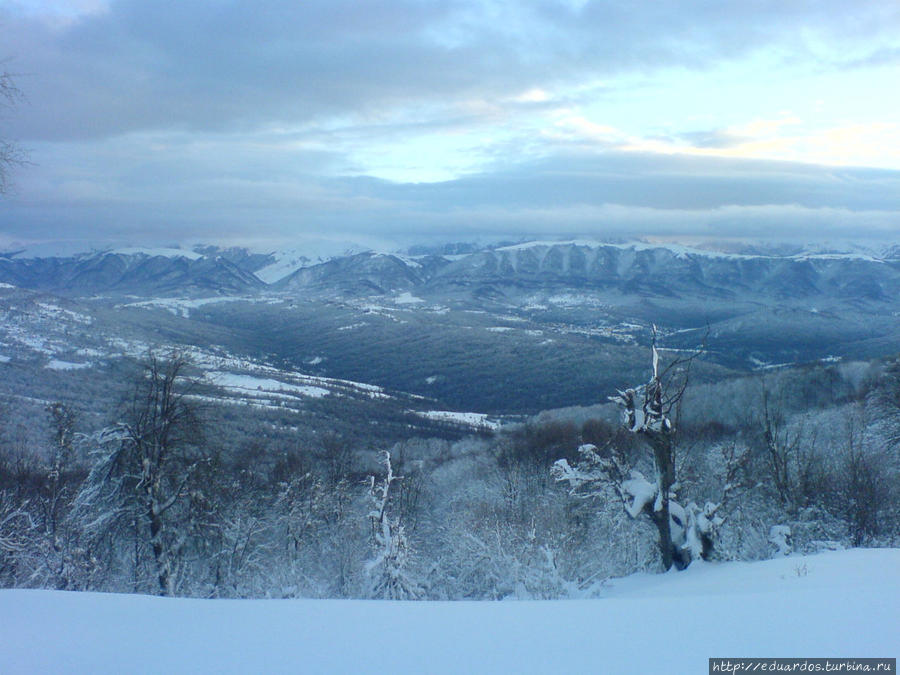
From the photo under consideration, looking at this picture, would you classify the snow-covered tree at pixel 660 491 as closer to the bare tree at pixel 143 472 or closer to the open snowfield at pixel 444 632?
the open snowfield at pixel 444 632

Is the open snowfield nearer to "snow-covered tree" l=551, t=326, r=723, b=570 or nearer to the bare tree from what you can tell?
"snow-covered tree" l=551, t=326, r=723, b=570

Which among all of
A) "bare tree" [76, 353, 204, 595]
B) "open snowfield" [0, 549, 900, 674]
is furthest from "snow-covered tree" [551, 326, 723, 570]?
"bare tree" [76, 353, 204, 595]

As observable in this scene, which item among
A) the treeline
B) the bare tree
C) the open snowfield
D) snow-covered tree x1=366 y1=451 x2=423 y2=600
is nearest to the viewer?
the open snowfield

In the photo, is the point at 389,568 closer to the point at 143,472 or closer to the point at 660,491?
the point at 143,472

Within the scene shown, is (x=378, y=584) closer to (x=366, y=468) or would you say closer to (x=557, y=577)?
(x=557, y=577)

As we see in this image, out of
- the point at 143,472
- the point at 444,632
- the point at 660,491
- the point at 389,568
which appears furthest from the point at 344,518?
the point at 444,632

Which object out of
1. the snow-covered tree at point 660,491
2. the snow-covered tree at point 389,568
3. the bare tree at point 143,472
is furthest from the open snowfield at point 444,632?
the snow-covered tree at point 389,568
